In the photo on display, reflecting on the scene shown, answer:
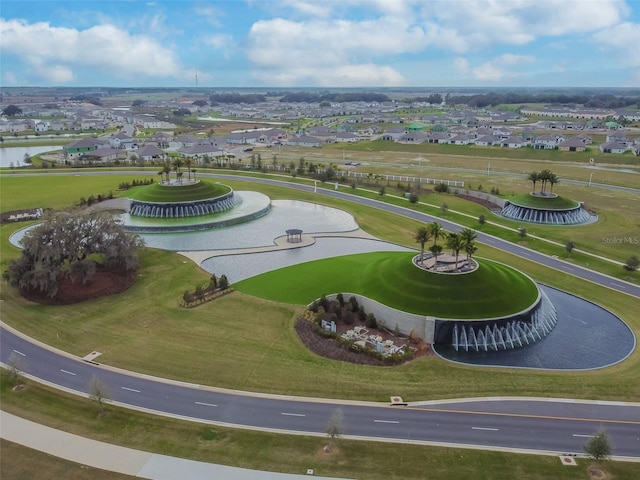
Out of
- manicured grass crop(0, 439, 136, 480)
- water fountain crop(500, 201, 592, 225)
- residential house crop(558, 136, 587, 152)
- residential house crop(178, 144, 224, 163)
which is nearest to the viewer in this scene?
manicured grass crop(0, 439, 136, 480)

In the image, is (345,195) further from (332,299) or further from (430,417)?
(430,417)

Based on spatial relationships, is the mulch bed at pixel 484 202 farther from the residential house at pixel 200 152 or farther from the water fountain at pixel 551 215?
the residential house at pixel 200 152

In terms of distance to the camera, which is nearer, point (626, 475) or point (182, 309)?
point (626, 475)

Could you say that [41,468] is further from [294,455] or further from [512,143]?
[512,143]

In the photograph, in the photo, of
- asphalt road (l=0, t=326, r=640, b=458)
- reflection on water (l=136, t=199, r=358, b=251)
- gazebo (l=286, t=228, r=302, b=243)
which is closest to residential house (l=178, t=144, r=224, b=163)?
reflection on water (l=136, t=199, r=358, b=251)

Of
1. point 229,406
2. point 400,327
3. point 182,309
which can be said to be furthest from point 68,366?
point 400,327

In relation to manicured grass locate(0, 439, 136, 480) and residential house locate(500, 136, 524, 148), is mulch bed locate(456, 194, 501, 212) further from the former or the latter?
residential house locate(500, 136, 524, 148)
